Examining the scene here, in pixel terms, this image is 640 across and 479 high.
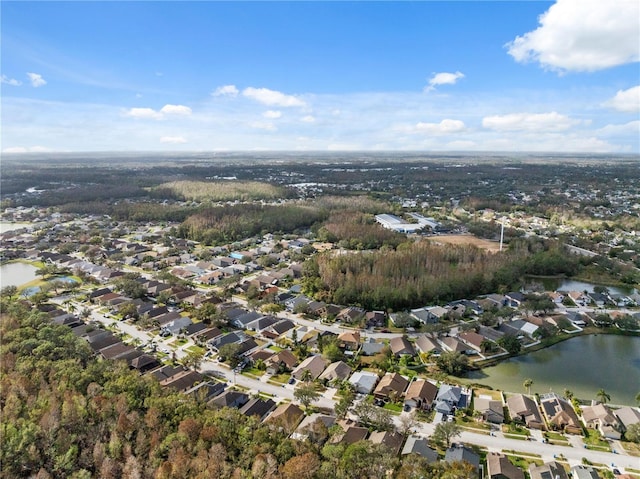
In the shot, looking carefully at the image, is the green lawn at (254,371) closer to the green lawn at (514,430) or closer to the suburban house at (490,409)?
the suburban house at (490,409)

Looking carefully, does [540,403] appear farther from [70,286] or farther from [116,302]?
[70,286]

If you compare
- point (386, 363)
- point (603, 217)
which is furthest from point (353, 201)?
point (386, 363)

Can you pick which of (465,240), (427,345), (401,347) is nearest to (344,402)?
(401,347)

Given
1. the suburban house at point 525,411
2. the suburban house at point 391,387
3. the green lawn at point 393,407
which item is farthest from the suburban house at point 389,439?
the suburban house at point 525,411

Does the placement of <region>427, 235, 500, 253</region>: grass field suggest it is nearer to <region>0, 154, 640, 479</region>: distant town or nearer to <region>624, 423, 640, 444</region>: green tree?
<region>0, 154, 640, 479</region>: distant town

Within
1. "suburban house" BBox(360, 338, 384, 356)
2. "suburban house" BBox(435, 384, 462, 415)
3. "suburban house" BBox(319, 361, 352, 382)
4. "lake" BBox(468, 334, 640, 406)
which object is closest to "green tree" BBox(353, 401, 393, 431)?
"suburban house" BBox(435, 384, 462, 415)

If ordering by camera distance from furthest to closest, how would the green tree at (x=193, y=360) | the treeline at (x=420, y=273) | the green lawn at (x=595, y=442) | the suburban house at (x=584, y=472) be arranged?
the treeline at (x=420, y=273) → the green tree at (x=193, y=360) → the green lawn at (x=595, y=442) → the suburban house at (x=584, y=472)
